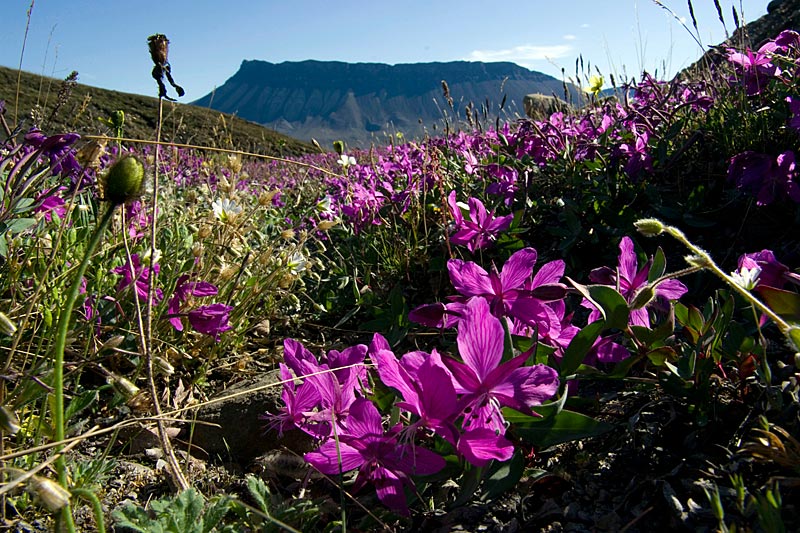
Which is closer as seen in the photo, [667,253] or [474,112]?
[667,253]

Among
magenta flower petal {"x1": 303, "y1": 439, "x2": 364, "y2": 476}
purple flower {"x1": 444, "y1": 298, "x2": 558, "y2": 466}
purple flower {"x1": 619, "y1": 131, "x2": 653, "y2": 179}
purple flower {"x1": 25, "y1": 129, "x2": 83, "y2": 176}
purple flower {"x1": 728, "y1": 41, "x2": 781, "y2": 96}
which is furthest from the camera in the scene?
purple flower {"x1": 619, "y1": 131, "x2": 653, "y2": 179}

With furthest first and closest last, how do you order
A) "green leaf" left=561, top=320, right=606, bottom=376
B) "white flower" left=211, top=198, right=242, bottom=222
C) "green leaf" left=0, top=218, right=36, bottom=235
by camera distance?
"white flower" left=211, top=198, right=242, bottom=222 < "green leaf" left=0, top=218, right=36, bottom=235 < "green leaf" left=561, top=320, right=606, bottom=376

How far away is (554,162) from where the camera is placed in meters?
2.85

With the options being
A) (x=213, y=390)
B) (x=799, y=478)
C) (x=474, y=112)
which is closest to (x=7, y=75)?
(x=474, y=112)

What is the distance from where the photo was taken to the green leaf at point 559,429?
953 millimetres

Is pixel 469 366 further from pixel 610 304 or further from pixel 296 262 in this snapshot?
pixel 296 262

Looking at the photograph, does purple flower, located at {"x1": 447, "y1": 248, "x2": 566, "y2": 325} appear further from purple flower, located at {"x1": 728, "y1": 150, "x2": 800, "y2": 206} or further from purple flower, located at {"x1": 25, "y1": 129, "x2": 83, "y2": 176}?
purple flower, located at {"x1": 728, "y1": 150, "x2": 800, "y2": 206}

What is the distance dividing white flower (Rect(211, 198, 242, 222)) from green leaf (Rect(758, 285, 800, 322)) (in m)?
1.65

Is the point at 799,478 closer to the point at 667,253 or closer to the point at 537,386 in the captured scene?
the point at 537,386

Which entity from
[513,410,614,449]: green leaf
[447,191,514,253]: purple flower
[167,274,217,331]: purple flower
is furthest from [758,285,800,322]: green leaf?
[167,274,217,331]: purple flower

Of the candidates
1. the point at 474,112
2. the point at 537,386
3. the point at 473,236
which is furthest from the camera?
the point at 474,112

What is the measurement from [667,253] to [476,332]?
1.73 metres

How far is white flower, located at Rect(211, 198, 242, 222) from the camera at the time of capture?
6.71 feet

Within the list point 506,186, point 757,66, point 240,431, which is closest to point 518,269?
point 240,431
